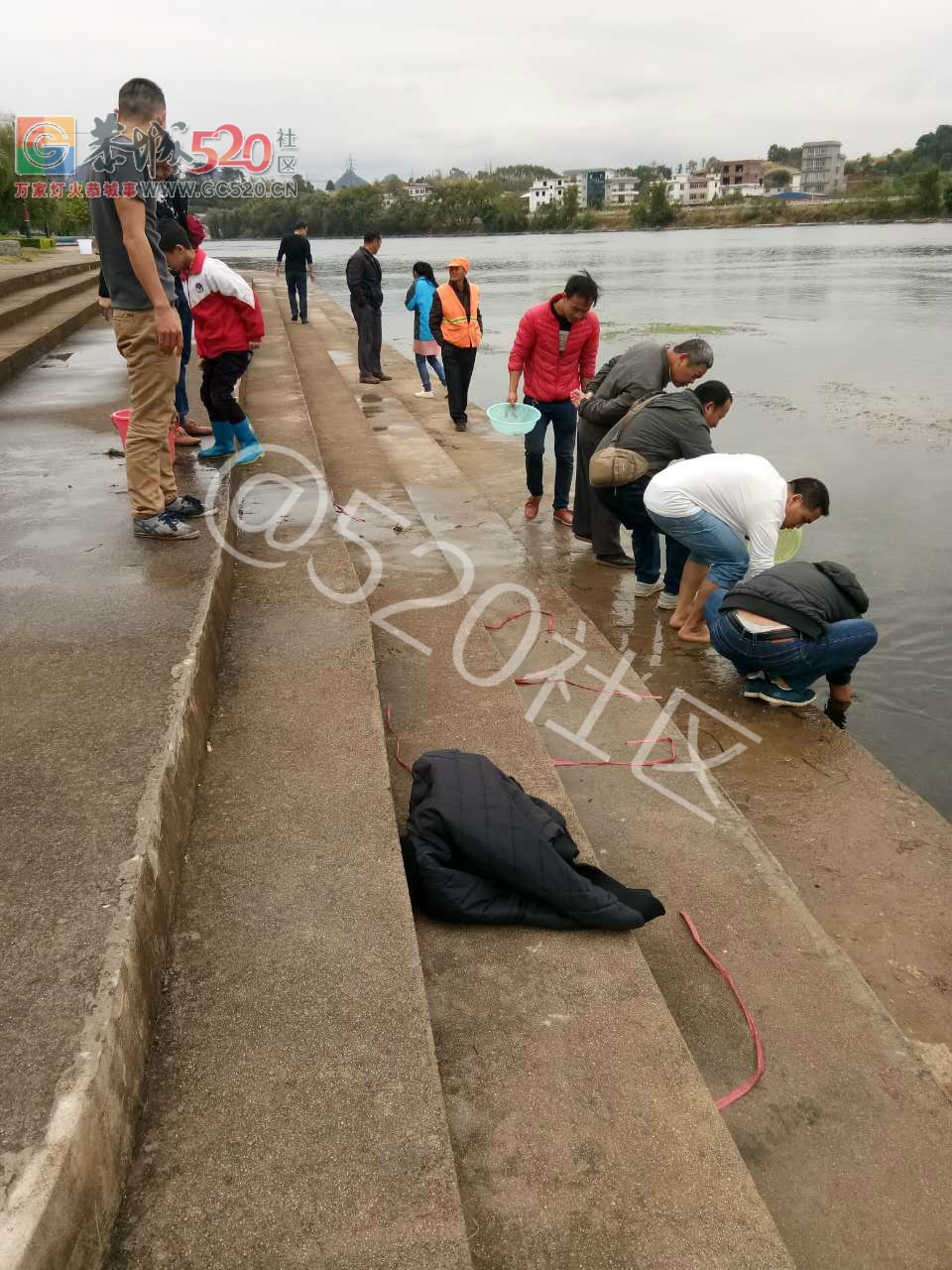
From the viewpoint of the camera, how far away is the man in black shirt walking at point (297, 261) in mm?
14562

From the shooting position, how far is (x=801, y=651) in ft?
13.7

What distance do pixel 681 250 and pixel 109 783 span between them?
227ft

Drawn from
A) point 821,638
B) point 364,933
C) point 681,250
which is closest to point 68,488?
point 364,933

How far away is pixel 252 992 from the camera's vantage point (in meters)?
1.88

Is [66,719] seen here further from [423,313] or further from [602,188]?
[602,188]

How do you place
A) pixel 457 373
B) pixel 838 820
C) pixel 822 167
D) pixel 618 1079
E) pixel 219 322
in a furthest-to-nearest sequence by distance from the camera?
pixel 822 167 → pixel 457 373 → pixel 219 322 → pixel 838 820 → pixel 618 1079

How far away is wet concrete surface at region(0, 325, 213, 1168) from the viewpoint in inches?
61.4

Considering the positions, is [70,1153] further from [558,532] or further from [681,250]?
[681,250]

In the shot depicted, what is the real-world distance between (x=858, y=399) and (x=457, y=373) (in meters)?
7.34

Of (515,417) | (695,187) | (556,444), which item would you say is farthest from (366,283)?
(695,187)

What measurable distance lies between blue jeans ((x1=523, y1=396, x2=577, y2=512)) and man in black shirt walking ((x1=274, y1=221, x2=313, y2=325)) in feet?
29.9

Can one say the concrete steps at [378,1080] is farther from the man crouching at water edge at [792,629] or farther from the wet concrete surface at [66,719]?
the man crouching at water edge at [792,629]

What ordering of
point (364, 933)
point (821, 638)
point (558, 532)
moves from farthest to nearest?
point (558, 532) → point (821, 638) → point (364, 933)

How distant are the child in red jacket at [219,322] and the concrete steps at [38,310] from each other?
3.36 m
